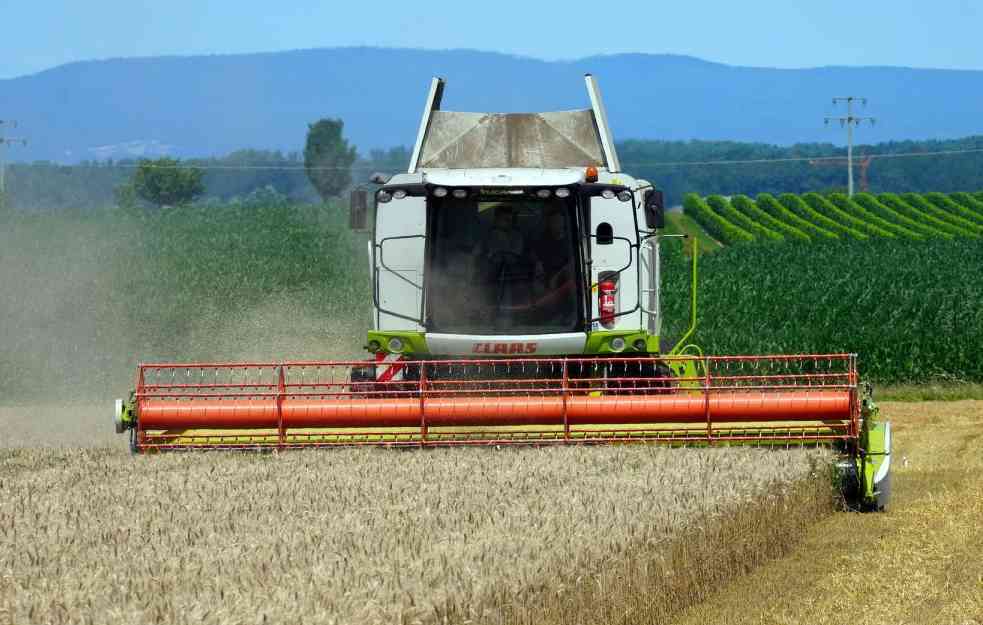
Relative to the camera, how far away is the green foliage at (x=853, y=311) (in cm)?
1775

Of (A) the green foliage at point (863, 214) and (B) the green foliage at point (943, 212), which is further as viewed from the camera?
(A) the green foliage at point (863, 214)

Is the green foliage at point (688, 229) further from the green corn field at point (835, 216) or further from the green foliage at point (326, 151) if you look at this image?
the green foliage at point (326, 151)

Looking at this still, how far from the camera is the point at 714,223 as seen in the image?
170ft

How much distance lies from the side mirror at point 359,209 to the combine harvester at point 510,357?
0.5 inches

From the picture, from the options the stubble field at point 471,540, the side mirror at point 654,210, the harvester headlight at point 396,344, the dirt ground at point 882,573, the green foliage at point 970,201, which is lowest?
the dirt ground at point 882,573

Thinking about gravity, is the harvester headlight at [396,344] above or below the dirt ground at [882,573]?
above

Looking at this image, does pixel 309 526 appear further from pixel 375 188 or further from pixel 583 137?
pixel 583 137

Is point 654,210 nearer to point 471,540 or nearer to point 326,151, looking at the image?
point 471,540

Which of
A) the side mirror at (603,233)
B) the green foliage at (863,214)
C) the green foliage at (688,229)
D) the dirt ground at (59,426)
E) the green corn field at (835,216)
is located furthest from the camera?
the green foliage at (863,214)

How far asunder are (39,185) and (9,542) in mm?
101217

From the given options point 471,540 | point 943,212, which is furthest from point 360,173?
point 471,540

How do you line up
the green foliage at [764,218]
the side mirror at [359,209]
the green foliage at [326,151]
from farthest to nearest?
the green foliage at [326,151]
the green foliage at [764,218]
the side mirror at [359,209]

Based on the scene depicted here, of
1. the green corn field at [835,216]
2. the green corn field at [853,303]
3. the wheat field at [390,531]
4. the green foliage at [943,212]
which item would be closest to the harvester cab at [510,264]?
the wheat field at [390,531]

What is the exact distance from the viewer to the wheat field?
16.0ft
